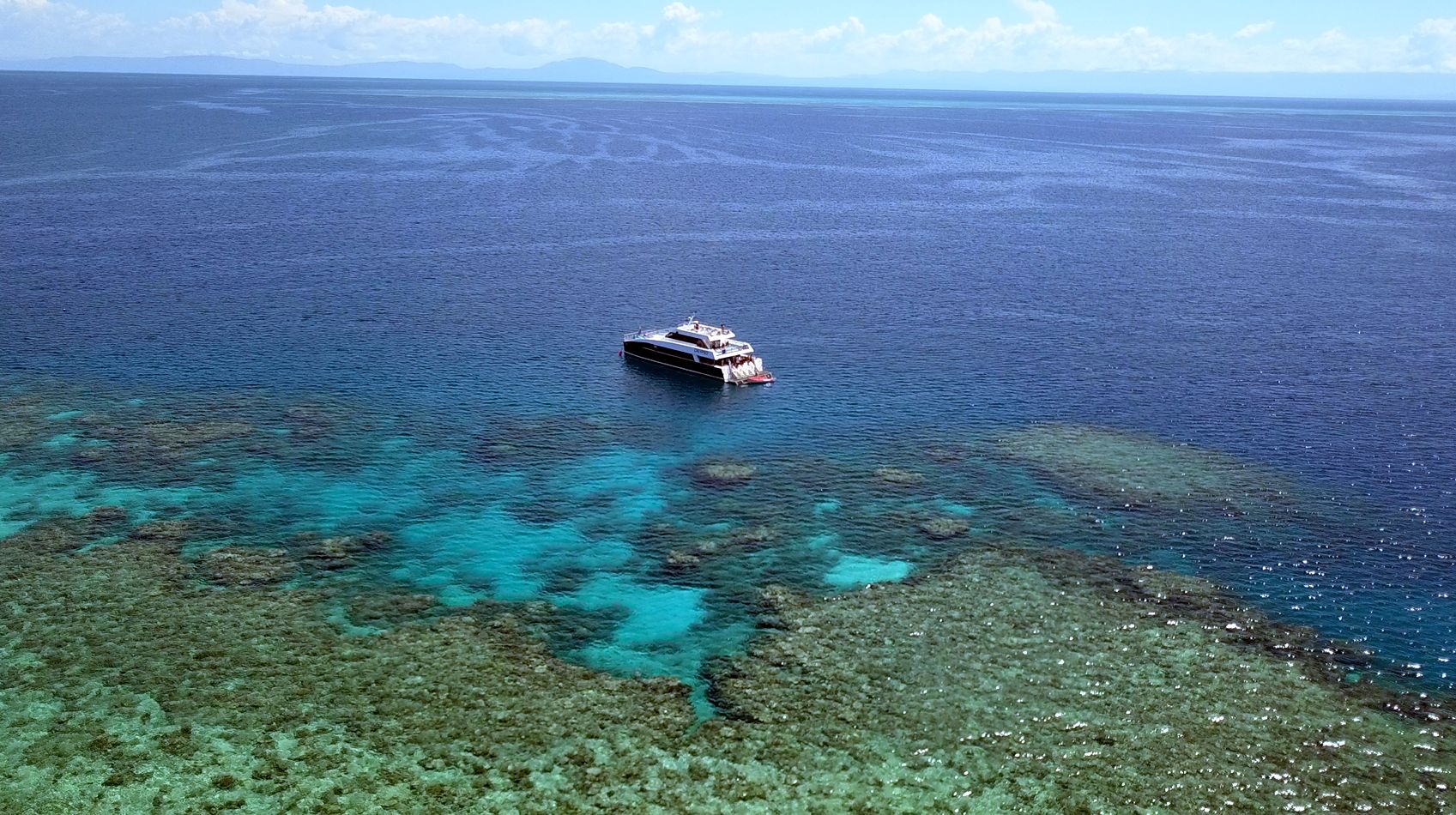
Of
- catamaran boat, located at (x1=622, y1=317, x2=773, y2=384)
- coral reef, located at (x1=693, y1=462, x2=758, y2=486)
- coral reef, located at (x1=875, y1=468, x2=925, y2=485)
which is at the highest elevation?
catamaran boat, located at (x1=622, y1=317, x2=773, y2=384)

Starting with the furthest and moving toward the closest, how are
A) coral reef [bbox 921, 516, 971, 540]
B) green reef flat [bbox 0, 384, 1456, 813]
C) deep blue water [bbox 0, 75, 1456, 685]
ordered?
coral reef [bbox 921, 516, 971, 540], deep blue water [bbox 0, 75, 1456, 685], green reef flat [bbox 0, 384, 1456, 813]

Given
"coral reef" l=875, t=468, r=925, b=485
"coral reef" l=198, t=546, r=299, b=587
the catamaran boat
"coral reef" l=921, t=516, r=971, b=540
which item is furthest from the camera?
the catamaran boat

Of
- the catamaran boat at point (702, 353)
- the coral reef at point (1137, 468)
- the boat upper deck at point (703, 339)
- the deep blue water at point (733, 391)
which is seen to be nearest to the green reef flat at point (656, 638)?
the coral reef at point (1137, 468)

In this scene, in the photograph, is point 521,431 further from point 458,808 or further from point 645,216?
point 645,216

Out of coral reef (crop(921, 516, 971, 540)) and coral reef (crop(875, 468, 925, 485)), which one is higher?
coral reef (crop(875, 468, 925, 485))

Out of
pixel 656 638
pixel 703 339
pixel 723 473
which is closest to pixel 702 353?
pixel 703 339

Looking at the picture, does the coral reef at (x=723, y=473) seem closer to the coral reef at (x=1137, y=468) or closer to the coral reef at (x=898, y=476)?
the coral reef at (x=898, y=476)

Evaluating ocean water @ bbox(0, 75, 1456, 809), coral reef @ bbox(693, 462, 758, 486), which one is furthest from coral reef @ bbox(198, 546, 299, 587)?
coral reef @ bbox(693, 462, 758, 486)

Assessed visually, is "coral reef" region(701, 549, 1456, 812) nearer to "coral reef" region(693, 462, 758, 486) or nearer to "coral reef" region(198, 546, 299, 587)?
"coral reef" region(693, 462, 758, 486)

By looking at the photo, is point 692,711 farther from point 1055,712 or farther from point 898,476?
A: point 898,476
